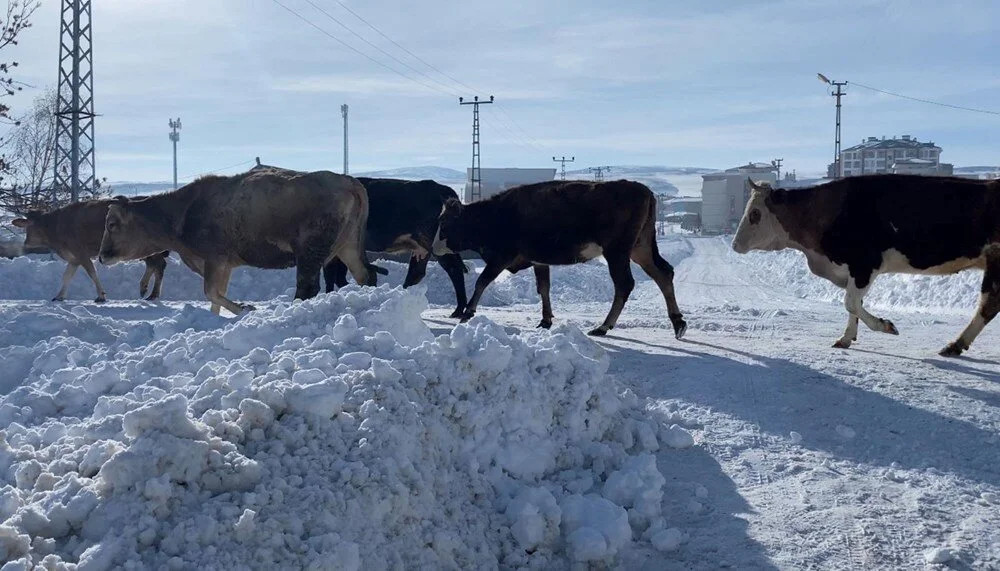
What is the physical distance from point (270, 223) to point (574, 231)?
3.84m

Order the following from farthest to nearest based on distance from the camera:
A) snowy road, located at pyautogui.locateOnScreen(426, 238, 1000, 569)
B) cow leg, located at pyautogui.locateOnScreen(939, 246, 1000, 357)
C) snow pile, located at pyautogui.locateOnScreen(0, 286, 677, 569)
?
1. cow leg, located at pyautogui.locateOnScreen(939, 246, 1000, 357)
2. snowy road, located at pyautogui.locateOnScreen(426, 238, 1000, 569)
3. snow pile, located at pyautogui.locateOnScreen(0, 286, 677, 569)

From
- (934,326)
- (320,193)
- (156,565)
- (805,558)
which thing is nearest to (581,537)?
(805,558)

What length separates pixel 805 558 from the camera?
5.17m

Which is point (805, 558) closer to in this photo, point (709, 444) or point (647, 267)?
point (709, 444)

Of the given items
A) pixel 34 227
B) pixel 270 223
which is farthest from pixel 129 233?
pixel 34 227

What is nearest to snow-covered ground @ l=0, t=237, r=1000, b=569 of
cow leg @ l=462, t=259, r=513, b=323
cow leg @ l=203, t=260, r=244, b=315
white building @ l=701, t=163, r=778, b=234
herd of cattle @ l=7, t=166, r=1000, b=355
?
herd of cattle @ l=7, t=166, r=1000, b=355

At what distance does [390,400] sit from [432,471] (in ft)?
1.69

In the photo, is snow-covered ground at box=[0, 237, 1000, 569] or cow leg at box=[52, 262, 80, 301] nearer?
snow-covered ground at box=[0, 237, 1000, 569]

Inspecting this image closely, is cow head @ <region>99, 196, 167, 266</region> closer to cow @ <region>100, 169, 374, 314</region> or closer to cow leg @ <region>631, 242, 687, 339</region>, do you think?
Result: cow @ <region>100, 169, 374, 314</region>

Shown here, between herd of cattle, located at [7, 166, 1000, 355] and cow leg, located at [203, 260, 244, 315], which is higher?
herd of cattle, located at [7, 166, 1000, 355]

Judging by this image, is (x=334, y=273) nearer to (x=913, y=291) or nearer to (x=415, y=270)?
(x=415, y=270)

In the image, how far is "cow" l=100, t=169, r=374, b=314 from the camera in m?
11.8

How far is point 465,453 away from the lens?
221 inches

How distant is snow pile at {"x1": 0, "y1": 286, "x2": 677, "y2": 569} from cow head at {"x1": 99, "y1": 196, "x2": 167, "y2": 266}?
6457mm
